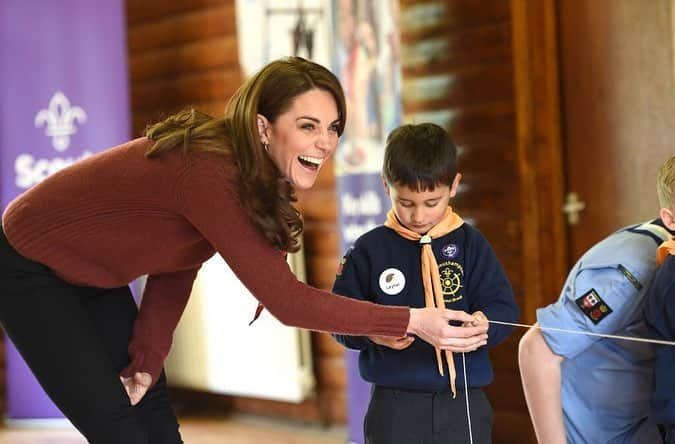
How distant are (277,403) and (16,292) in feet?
10.2

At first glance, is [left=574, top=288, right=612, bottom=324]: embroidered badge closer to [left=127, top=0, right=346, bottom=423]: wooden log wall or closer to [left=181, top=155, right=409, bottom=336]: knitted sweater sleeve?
[left=181, top=155, right=409, bottom=336]: knitted sweater sleeve

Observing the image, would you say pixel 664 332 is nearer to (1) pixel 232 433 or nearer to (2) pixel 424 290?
(2) pixel 424 290

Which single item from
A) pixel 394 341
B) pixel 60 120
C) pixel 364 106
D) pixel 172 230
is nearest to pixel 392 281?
pixel 394 341

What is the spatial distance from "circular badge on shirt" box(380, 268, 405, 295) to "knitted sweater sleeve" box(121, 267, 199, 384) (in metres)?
0.42

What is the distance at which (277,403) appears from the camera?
4.88 meters

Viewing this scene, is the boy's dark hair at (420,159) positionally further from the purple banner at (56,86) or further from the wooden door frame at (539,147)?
the purple banner at (56,86)

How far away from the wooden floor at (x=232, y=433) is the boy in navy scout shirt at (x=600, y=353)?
7.92ft

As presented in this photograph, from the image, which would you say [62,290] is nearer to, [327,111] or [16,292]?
[16,292]

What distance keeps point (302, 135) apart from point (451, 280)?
50 cm

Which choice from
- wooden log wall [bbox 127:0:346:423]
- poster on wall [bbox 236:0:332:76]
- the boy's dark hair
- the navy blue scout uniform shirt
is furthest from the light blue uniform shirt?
wooden log wall [bbox 127:0:346:423]

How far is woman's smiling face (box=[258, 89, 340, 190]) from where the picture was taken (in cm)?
192

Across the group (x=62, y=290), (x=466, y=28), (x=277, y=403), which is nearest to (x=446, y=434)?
(x=62, y=290)

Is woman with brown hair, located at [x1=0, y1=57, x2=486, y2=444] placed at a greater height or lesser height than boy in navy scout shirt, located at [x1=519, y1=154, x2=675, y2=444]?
greater

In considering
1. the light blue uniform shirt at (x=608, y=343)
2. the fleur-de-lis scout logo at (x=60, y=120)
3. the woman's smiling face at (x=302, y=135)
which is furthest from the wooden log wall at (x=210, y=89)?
the woman's smiling face at (x=302, y=135)
